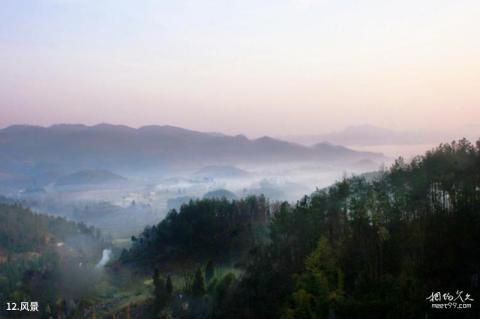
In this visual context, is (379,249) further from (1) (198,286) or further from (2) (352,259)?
(1) (198,286)

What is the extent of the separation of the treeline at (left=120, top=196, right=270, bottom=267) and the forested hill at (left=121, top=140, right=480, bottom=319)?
18257 millimetres

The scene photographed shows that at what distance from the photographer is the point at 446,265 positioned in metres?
32.9

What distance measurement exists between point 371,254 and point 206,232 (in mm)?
44848

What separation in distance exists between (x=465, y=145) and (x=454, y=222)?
11.1m

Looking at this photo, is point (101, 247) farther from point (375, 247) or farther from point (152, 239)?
point (375, 247)

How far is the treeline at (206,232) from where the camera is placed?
7294 centimetres

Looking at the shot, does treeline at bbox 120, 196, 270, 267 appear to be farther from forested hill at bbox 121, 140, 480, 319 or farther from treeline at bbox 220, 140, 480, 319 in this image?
treeline at bbox 220, 140, 480, 319

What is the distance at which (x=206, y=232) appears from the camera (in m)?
78.9

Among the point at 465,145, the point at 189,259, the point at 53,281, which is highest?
the point at 465,145

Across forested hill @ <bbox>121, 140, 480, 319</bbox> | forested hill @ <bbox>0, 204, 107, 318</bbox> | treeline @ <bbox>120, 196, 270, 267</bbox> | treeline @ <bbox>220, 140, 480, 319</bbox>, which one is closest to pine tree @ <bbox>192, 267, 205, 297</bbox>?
forested hill @ <bbox>121, 140, 480, 319</bbox>

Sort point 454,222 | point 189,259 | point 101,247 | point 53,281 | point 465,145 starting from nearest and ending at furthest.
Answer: point 454,222, point 465,145, point 189,259, point 53,281, point 101,247

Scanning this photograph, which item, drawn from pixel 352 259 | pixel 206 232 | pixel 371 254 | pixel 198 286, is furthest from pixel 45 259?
pixel 371 254

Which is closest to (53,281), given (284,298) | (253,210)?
(253,210)

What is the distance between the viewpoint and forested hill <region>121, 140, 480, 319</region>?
31156 millimetres
